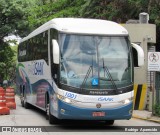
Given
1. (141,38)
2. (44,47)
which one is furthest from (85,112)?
(141,38)

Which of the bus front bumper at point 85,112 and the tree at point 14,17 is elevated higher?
the tree at point 14,17

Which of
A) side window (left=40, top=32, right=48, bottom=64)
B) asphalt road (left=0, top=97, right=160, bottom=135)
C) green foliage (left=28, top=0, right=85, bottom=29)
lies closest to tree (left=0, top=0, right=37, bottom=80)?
green foliage (left=28, top=0, right=85, bottom=29)

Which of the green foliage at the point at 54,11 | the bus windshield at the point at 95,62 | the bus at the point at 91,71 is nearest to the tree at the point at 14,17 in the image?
the green foliage at the point at 54,11

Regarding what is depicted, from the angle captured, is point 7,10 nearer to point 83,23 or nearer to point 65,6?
point 65,6

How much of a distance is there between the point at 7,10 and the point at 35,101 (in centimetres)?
2059

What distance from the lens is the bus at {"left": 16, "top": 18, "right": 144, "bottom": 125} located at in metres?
13.4

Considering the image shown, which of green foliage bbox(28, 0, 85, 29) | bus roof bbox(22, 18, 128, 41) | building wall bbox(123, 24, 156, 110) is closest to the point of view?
bus roof bbox(22, 18, 128, 41)

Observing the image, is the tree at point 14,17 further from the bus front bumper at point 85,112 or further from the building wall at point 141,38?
the bus front bumper at point 85,112

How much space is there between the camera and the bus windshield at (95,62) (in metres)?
13.5

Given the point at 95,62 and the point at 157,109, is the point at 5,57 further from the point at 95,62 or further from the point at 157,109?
the point at 95,62

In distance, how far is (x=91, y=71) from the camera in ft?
44.3

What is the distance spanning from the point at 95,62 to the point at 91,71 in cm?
33

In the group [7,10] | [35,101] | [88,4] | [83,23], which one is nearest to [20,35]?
[7,10]

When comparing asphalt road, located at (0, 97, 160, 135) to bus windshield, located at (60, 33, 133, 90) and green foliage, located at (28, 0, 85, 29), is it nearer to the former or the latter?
bus windshield, located at (60, 33, 133, 90)
